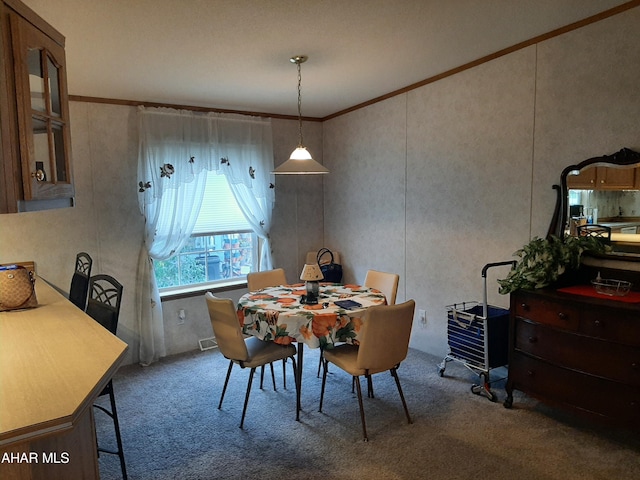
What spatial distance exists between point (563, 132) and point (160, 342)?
13.0 feet

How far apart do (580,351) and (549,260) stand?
58 cm

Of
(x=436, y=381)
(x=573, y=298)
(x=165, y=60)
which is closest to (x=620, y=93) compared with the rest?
(x=573, y=298)

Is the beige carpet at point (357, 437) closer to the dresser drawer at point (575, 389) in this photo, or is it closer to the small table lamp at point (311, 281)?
the dresser drawer at point (575, 389)

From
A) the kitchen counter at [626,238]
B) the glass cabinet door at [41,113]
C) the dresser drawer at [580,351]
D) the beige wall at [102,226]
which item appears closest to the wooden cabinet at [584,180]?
the kitchen counter at [626,238]

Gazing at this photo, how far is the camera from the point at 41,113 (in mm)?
1686

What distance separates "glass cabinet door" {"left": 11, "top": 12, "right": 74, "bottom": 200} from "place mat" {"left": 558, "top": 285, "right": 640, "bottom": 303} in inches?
114

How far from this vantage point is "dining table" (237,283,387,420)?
271 cm

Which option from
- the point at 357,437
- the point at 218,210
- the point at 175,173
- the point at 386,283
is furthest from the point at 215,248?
the point at 357,437

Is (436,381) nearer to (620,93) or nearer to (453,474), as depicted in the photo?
(453,474)

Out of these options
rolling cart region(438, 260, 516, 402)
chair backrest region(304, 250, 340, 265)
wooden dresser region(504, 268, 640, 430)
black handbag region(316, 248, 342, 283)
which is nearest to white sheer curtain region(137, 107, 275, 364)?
chair backrest region(304, 250, 340, 265)

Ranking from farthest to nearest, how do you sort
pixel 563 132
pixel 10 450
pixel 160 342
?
pixel 160 342 → pixel 563 132 → pixel 10 450

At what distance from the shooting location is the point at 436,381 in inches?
137

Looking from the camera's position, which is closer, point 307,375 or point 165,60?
point 165,60

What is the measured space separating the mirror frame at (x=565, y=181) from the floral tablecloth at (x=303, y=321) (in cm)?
132
